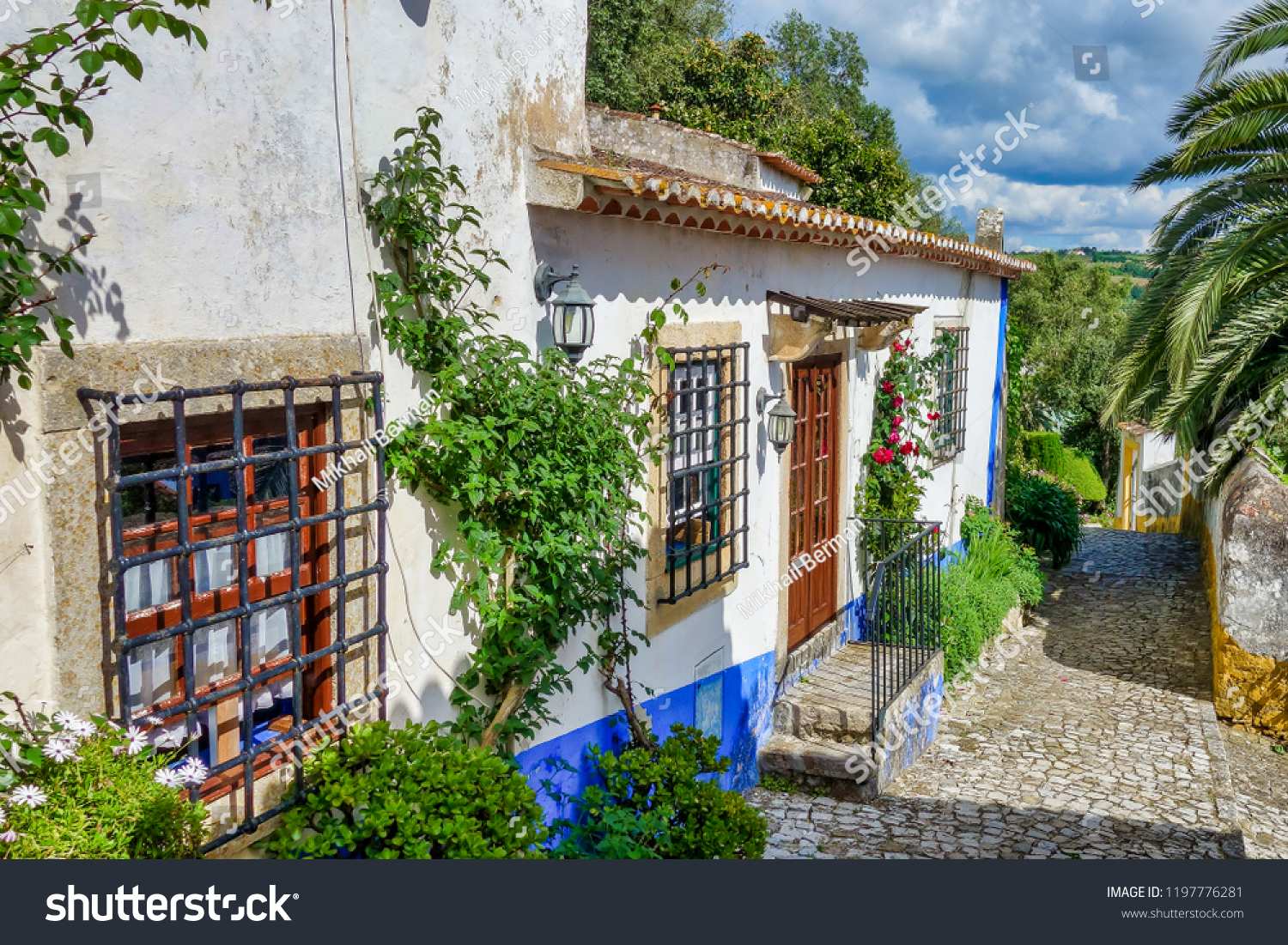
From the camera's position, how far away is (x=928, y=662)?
27.2 ft

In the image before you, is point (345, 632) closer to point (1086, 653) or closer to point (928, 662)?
point (928, 662)

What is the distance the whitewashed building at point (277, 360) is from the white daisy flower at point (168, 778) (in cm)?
24

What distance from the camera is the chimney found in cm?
1382

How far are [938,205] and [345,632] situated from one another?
9727 mm

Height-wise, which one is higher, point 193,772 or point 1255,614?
point 193,772

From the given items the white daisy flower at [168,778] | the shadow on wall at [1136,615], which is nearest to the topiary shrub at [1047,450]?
the shadow on wall at [1136,615]

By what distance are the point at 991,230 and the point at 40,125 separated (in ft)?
42.5

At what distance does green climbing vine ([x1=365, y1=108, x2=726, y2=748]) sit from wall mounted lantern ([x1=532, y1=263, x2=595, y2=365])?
0.33 ft

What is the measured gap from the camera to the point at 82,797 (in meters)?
2.67

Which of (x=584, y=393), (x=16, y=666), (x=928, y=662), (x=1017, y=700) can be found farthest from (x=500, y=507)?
(x=1017, y=700)

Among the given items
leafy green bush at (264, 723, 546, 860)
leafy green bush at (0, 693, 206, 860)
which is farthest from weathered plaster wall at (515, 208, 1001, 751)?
leafy green bush at (0, 693, 206, 860)

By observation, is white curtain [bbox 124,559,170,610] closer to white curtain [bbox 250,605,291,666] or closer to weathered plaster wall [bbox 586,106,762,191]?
white curtain [bbox 250,605,291,666]

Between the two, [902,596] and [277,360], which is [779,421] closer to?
[902,596]

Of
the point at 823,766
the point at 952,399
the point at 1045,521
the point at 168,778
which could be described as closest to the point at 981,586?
the point at 952,399
